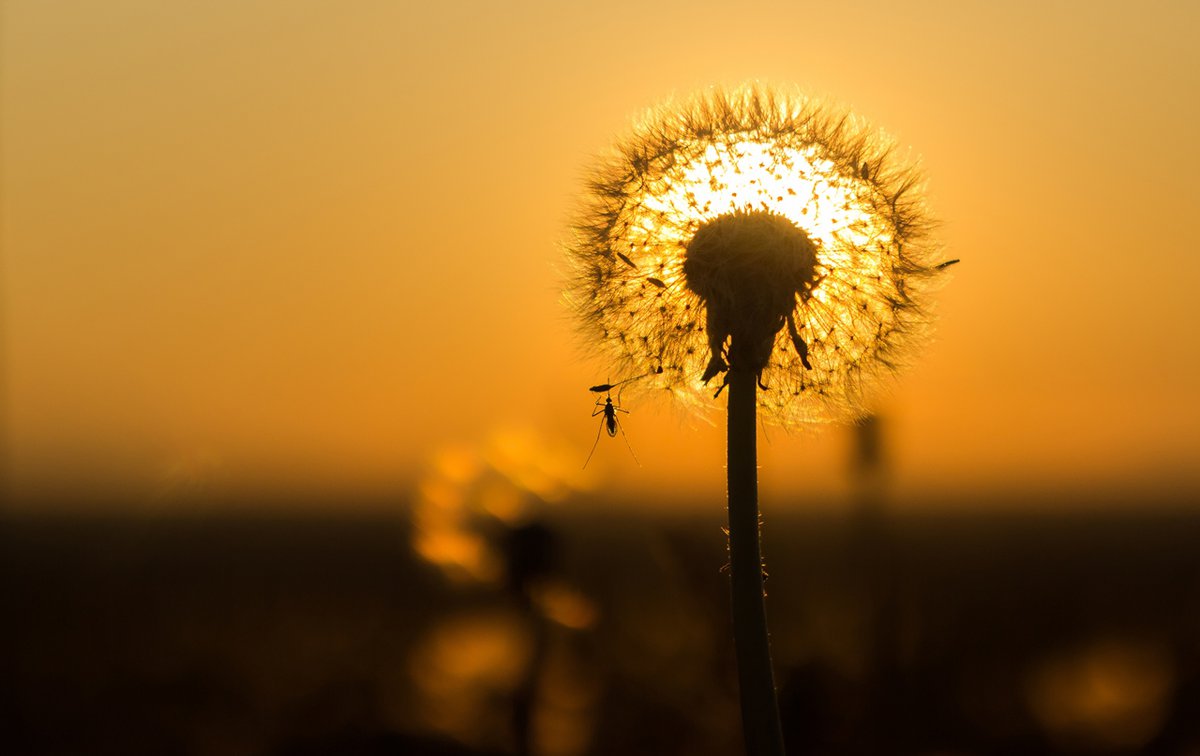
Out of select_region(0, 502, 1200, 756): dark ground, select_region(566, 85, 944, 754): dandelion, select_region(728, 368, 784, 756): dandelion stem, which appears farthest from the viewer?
select_region(0, 502, 1200, 756): dark ground

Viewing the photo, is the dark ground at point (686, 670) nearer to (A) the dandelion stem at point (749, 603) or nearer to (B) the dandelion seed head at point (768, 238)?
(B) the dandelion seed head at point (768, 238)

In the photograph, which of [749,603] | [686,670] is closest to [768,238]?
[749,603]

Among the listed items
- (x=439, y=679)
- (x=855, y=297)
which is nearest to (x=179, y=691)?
(x=439, y=679)

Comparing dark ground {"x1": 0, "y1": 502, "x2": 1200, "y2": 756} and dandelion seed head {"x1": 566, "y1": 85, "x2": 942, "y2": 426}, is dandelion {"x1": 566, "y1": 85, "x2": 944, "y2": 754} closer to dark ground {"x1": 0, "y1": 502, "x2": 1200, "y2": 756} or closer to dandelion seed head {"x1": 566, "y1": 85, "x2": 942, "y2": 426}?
dandelion seed head {"x1": 566, "y1": 85, "x2": 942, "y2": 426}

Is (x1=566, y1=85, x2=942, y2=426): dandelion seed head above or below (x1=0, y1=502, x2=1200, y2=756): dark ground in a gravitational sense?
above

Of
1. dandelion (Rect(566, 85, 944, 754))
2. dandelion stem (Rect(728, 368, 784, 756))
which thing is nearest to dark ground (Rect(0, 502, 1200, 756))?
dandelion (Rect(566, 85, 944, 754))
